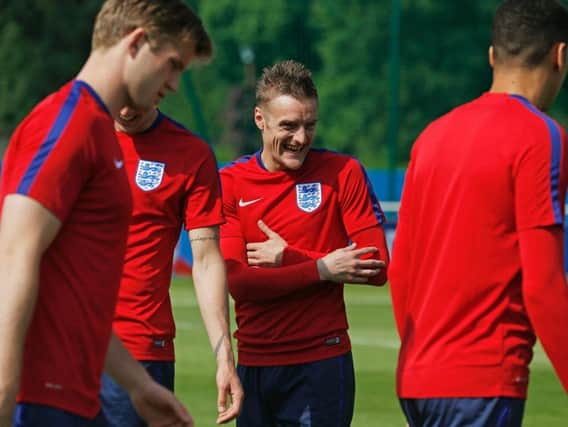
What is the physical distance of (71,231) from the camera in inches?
144

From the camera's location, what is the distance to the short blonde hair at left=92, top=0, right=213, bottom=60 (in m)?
3.81

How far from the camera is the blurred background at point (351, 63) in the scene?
32.5m

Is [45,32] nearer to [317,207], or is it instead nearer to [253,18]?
[253,18]

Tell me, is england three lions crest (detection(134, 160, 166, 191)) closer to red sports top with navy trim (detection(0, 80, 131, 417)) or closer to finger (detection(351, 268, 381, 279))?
finger (detection(351, 268, 381, 279))

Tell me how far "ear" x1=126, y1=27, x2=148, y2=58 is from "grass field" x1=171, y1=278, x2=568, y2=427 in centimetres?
678

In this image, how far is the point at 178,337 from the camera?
1656 cm

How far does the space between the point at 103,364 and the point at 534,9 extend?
1.68 m

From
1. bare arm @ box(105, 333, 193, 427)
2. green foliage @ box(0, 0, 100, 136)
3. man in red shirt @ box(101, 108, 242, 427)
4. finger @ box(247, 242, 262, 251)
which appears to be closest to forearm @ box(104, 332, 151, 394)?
bare arm @ box(105, 333, 193, 427)

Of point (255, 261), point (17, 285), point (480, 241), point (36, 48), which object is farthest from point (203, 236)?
point (36, 48)

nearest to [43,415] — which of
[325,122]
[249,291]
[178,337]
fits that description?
[249,291]

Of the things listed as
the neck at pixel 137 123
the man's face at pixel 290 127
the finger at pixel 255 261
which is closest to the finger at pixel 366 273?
the finger at pixel 255 261

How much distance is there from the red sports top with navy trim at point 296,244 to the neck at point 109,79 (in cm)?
244

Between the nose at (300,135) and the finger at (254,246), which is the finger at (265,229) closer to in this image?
the finger at (254,246)

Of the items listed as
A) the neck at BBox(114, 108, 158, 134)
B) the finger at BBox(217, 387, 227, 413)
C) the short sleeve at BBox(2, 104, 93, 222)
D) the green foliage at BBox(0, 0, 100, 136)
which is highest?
the short sleeve at BBox(2, 104, 93, 222)
